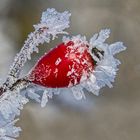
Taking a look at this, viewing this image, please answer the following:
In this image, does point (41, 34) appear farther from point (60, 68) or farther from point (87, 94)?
point (87, 94)

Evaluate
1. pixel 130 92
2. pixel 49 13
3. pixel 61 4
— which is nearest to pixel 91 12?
pixel 61 4

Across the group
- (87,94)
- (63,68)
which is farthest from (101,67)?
(87,94)

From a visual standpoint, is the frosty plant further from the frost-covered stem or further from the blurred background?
the blurred background

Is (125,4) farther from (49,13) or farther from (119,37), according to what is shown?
(49,13)

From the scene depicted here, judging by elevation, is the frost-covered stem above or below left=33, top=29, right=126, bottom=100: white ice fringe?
above

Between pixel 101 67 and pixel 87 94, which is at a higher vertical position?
pixel 87 94

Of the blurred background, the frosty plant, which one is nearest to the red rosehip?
the frosty plant

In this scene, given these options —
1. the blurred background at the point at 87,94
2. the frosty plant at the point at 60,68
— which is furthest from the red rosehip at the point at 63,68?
the blurred background at the point at 87,94
